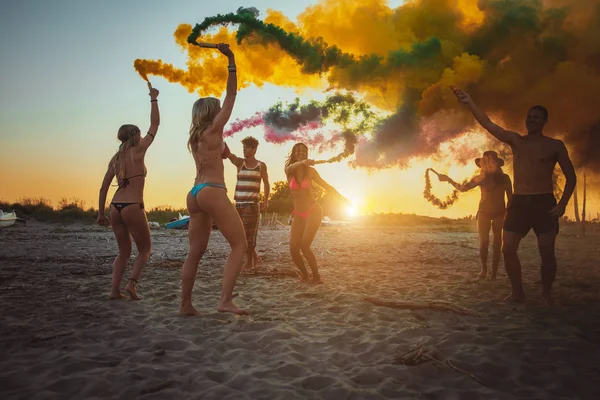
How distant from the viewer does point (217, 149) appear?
4359 millimetres

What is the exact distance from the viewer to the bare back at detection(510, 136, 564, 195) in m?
5.04

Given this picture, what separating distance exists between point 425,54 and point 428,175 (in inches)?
133

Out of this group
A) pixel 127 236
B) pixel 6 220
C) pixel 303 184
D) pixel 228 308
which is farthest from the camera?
pixel 6 220

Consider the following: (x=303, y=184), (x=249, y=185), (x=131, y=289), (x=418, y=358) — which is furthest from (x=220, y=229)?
(x=249, y=185)

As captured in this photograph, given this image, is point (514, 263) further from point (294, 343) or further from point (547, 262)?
point (294, 343)

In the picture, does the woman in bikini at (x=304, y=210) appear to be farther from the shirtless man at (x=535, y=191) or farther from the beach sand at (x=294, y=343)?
the shirtless man at (x=535, y=191)

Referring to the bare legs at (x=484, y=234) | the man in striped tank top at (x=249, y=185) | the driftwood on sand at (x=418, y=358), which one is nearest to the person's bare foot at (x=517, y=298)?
the bare legs at (x=484, y=234)

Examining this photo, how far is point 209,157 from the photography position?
4.33 m

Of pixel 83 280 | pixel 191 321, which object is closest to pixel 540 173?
pixel 191 321

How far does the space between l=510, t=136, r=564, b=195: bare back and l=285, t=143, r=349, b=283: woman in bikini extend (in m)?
2.73

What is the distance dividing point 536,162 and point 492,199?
2166mm

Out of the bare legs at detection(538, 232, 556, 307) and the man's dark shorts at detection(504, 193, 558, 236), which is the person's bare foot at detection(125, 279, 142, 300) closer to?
the man's dark shorts at detection(504, 193, 558, 236)

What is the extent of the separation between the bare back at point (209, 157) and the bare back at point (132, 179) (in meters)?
1.23

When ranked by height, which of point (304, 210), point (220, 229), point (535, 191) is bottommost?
point (220, 229)
